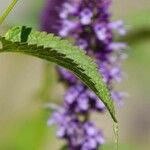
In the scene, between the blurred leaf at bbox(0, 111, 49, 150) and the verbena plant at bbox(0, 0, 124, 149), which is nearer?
the verbena plant at bbox(0, 0, 124, 149)

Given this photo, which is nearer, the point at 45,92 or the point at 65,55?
the point at 65,55

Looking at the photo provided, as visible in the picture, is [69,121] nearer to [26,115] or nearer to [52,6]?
[52,6]

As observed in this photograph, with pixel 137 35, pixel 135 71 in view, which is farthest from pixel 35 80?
pixel 137 35

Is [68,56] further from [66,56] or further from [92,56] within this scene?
[92,56]

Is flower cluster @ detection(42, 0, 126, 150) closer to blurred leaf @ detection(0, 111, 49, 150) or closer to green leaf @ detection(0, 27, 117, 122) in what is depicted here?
blurred leaf @ detection(0, 111, 49, 150)

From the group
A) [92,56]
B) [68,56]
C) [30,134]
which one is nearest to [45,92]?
[30,134]

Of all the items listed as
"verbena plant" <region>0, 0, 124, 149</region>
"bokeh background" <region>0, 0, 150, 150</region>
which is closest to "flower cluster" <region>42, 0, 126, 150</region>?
"bokeh background" <region>0, 0, 150, 150</region>
